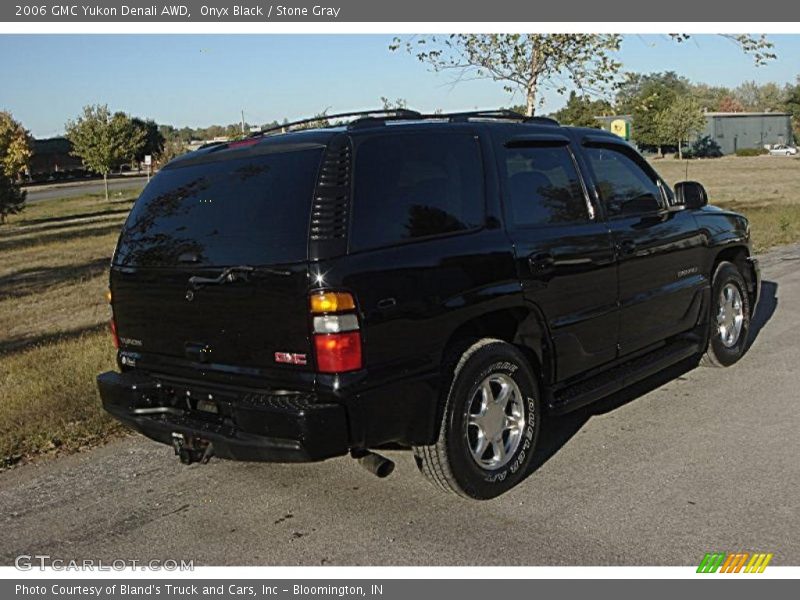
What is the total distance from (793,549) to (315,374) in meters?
2.25

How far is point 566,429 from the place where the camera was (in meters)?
5.32

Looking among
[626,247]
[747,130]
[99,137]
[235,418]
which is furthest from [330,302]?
[747,130]

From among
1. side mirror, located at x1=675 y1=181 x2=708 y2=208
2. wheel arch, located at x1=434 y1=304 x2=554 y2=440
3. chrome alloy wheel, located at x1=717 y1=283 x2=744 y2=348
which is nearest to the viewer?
wheel arch, located at x1=434 y1=304 x2=554 y2=440

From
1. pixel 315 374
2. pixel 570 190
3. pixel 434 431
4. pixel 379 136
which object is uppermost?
pixel 379 136

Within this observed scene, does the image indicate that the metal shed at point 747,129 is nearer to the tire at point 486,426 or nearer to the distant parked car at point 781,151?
the distant parked car at point 781,151

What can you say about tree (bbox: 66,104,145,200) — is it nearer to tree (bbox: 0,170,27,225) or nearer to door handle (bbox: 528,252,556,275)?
tree (bbox: 0,170,27,225)

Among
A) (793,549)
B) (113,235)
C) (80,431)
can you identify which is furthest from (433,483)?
(113,235)

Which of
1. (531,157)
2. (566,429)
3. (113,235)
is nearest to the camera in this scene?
(531,157)

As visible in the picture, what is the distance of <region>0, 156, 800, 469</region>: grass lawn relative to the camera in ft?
18.2

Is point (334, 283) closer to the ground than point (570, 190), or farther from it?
closer to the ground

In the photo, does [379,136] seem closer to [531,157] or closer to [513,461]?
[531,157]

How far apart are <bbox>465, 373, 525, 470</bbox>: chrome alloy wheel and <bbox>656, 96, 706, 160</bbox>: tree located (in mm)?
55630

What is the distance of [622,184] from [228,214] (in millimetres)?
2859

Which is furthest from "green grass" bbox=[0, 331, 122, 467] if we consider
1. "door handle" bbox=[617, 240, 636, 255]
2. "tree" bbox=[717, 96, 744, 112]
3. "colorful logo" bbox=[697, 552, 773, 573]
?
"tree" bbox=[717, 96, 744, 112]
